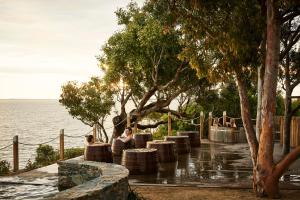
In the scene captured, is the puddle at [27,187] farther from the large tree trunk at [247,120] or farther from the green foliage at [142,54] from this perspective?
the green foliage at [142,54]

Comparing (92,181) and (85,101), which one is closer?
(92,181)

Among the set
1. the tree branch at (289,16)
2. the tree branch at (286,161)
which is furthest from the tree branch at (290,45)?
the tree branch at (286,161)

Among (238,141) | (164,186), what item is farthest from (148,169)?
(238,141)

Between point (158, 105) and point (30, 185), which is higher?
point (158, 105)

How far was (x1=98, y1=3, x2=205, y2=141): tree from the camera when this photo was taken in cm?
2425

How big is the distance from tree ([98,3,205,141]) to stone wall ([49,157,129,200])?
14166 millimetres

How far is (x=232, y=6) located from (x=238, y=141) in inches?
444

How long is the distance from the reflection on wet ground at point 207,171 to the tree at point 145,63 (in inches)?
339

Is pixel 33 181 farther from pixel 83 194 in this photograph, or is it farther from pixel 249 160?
pixel 249 160

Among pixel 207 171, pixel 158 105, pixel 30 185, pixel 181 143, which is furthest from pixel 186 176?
pixel 158 105

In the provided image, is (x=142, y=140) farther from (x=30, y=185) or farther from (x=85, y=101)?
(x=85, y=101)

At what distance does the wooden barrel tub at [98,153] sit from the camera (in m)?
14.1

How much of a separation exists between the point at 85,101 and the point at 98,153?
14694 millimetres

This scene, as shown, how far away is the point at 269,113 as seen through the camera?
33.3ft
